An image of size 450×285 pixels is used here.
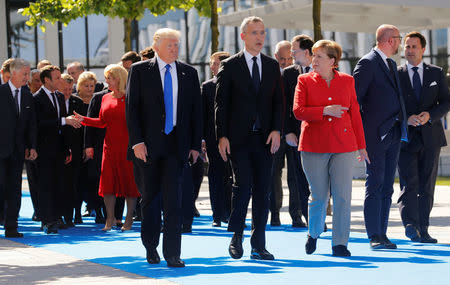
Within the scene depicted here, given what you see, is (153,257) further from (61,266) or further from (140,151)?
(140,151)

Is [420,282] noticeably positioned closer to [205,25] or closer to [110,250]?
[110,250]

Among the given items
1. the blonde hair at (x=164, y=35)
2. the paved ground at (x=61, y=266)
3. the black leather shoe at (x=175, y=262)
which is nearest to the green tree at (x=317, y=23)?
the paved ground at (x=61, y=266)

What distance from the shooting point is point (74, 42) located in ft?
130

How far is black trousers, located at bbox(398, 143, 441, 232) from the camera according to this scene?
10016 millimetres

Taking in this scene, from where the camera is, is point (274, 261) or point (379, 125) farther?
point (379, 125)

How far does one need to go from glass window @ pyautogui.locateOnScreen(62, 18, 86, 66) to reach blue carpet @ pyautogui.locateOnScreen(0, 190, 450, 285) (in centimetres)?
2831

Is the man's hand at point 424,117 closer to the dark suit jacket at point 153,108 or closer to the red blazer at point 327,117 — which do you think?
the red blazer at point 327,117

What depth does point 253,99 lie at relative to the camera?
8.62 metres

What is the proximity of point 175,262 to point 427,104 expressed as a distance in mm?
3457

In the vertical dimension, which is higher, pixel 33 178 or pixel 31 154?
pixel 31 154

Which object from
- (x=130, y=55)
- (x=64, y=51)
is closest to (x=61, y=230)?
(x=130, y=55)

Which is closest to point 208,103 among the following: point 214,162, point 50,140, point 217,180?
point 214,162

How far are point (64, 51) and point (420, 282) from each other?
33.5 metres

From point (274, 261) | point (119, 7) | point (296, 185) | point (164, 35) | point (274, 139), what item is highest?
point (119, 7)
